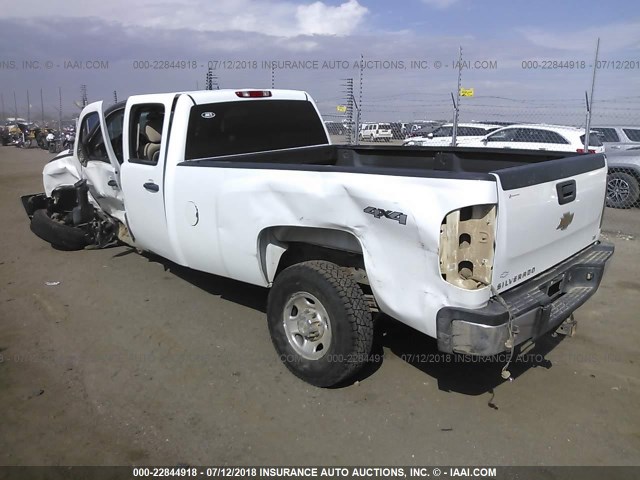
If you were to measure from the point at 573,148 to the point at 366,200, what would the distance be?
1173cm

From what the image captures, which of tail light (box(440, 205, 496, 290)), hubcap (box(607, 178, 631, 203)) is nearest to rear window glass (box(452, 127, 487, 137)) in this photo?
hubcap (box(607, 178, 631, 203))

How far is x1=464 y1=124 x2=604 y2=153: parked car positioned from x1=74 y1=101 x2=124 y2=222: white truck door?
385 inches

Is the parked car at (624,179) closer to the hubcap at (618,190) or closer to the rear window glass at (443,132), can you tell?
the hubcap at (618,190)

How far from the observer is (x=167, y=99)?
5.01 meters

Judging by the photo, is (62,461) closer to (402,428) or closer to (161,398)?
(161,398)

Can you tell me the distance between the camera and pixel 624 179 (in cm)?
1084

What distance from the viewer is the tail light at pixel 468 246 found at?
9.27ft

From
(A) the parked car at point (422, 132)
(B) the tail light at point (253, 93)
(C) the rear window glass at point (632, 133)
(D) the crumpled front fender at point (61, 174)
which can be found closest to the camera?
(B) the tail light at point (253, 93)

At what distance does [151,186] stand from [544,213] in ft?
11.3

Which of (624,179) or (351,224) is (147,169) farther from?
(624,179)

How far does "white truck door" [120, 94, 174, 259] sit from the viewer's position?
492cm

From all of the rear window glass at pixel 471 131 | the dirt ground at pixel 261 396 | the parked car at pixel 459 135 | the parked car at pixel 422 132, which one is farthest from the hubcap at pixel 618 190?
the parked car at pixel 422 132

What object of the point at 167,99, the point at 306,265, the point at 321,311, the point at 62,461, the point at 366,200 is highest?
the point at 167,99

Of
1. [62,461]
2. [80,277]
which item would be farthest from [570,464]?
[80,277]
